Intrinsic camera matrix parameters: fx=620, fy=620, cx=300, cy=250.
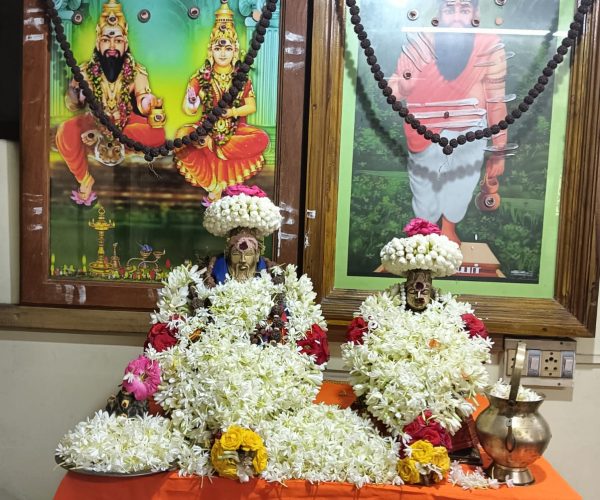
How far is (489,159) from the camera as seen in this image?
246 cm

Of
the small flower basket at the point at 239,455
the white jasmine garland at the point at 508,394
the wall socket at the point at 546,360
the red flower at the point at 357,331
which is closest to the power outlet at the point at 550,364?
the wall socket at the point at 546,360

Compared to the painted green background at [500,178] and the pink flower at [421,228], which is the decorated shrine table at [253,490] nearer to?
the pink flower at [421,228]

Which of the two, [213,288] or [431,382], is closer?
[431,382]

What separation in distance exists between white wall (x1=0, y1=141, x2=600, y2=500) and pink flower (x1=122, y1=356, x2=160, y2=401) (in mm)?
720

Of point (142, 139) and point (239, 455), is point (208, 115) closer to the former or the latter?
point (142, 139)

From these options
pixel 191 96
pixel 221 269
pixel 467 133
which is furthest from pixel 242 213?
pixel 467 133

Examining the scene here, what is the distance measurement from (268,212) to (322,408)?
0.67 m

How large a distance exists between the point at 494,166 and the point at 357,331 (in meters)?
0.93

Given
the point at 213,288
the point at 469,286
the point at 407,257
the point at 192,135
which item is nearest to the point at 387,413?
the point at 407,257

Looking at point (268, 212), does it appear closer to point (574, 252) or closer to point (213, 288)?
point (213, 288)

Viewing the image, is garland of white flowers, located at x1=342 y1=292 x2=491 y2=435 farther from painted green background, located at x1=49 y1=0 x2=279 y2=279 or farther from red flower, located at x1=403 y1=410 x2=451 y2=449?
painted green background, located at x1=49 y1=0 x2=279 y2=279

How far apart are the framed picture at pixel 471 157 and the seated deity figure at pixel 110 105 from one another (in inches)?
26.9

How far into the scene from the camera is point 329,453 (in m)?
1.74

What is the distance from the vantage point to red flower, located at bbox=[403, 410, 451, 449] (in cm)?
177
